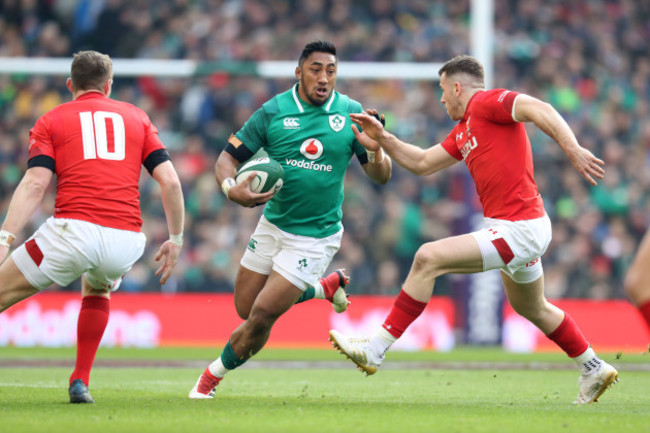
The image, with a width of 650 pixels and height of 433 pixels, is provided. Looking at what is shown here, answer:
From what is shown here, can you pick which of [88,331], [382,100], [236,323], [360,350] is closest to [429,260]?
[360,350]

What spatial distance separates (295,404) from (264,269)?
1.18 metres

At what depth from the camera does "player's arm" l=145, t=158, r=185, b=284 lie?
23.0ft

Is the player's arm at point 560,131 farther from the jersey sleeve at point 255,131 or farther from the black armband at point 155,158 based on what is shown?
the black armband at point 155,158

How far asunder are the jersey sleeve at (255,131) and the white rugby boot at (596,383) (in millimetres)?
3199

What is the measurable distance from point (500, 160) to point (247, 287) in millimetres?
2240

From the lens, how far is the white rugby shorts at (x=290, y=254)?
7.64 m

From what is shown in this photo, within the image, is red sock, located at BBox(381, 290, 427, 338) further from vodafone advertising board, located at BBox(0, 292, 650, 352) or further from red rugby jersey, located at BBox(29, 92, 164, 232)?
vodafone advertising board, located at BBox(0, 292, 650, 352)

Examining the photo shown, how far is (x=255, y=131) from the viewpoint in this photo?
7.89m

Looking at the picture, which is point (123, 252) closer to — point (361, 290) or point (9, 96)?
point (361, 290)

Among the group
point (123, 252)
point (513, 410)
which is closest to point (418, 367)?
point (513, 410)

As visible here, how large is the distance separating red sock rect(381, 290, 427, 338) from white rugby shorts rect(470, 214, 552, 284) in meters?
0.58

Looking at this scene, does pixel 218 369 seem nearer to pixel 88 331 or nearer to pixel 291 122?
pixel 88 331

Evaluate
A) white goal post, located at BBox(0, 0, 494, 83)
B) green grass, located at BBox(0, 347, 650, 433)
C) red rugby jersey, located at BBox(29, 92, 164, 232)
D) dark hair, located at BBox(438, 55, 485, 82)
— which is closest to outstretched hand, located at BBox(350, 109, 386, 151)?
dark hair, located at BBox(438, 55, 485, 82)

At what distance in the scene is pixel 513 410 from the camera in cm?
684
